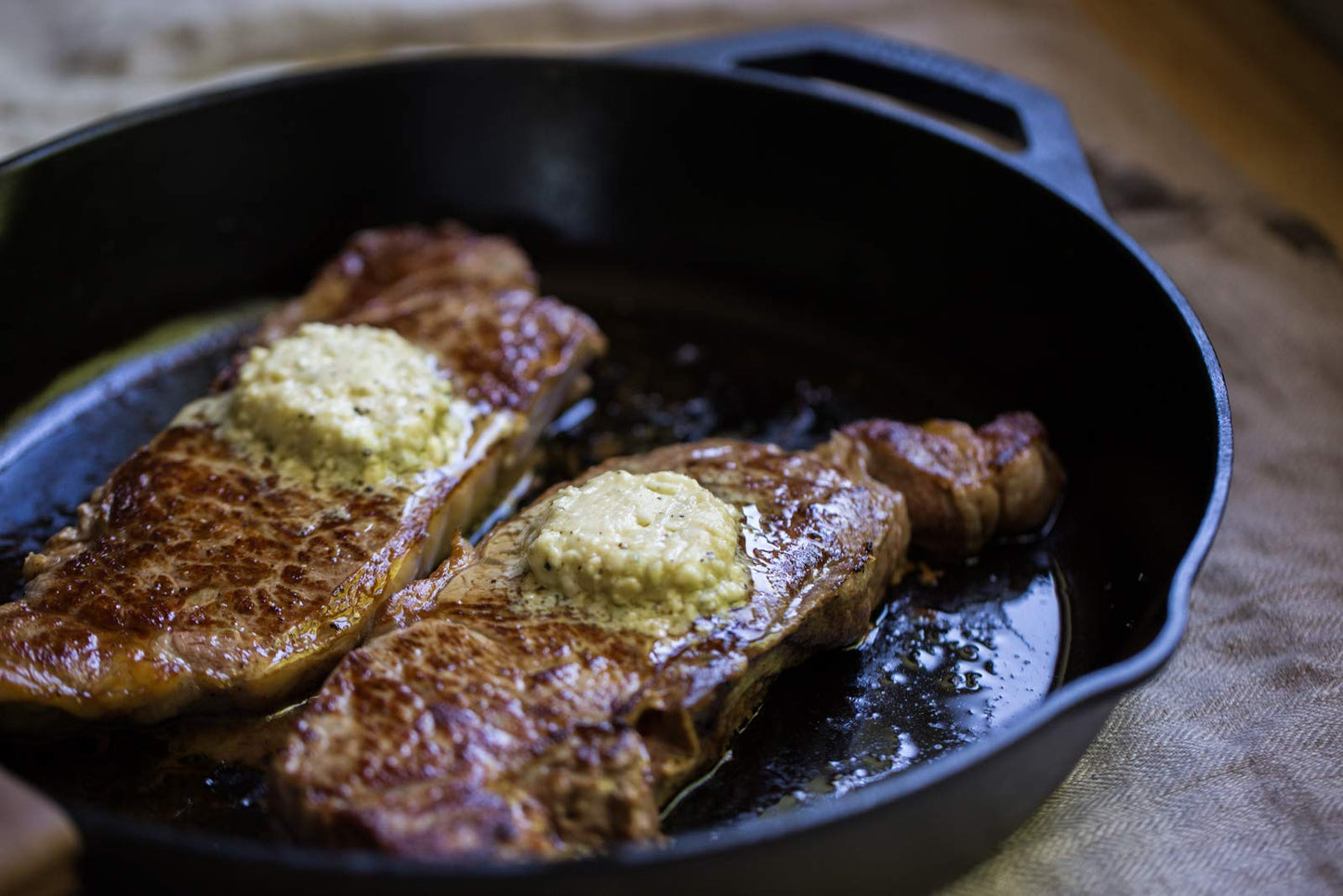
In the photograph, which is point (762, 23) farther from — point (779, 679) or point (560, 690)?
point (560, 690)

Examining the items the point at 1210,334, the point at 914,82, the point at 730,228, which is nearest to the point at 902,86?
the point at 914,82

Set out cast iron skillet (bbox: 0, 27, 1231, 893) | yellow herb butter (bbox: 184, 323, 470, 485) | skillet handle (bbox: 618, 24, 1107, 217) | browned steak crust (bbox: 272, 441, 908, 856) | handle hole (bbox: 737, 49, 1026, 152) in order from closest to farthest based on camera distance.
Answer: browned steak crust (bbox: 272, 441, 908, 856) < yellow herb butter (bbox: 184, 323, 470, 485) < cast iron skillet (bbox: 0, 27, 1231, 893) < skillet handle (bbox: 618, 24, 1107, 217) < handle hole (bbox: 737, 49, 1026, 152)

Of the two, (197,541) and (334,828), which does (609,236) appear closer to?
(197,541)

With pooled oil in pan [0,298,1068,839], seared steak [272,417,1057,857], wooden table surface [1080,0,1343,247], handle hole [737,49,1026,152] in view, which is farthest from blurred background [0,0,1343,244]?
seared steak [272,417,1057,857]

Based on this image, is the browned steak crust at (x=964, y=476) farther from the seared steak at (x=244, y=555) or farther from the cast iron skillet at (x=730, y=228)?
the seared steak at (x=244, y=555)

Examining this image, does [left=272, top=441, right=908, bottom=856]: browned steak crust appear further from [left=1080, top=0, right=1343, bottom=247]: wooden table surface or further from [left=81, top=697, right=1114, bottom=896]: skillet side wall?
[left=1080, top=0, right=1343, bottom=247]: wooden table surface

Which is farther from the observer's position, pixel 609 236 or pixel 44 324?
pixel 609 236

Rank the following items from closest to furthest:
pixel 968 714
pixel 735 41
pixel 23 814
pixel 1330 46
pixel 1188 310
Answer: pixel 23 814, pixel 968 714, pixel 1188 310, pixel 735 41, pixel 1330 46

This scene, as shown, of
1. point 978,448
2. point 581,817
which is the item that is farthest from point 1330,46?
point 581,817
